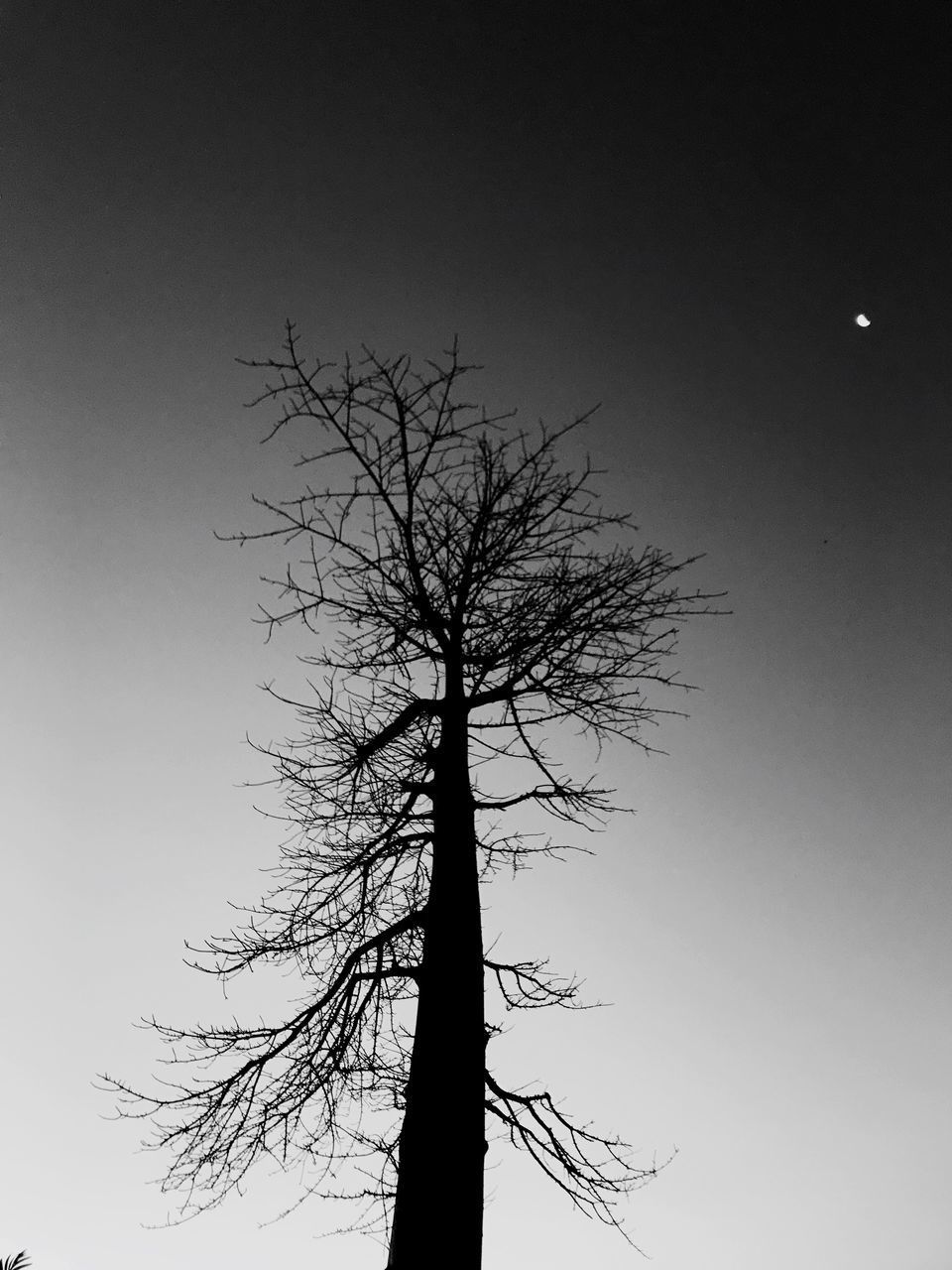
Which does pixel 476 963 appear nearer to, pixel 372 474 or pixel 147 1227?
pixel 147 1227

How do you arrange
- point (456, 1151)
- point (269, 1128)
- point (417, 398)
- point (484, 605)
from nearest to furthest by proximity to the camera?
point (456, 1151) → point (269, 1128) → point (417, 398) → point (484, 605)

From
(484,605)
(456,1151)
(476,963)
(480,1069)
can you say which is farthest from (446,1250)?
(484,605)

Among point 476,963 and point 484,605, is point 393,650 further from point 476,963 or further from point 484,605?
point 476,963

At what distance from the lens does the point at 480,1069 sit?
266cm

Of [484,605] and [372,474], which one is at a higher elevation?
[372,474]

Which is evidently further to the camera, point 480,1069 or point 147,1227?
point 147,1227

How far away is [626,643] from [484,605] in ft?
2.07

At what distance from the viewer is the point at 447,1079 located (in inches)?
102

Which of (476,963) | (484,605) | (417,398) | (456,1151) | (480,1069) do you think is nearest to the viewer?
(456,1151)

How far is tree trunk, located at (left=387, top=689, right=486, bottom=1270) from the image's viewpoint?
235 centimetres

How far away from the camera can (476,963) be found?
9.36 feet

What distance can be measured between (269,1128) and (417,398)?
2912 millimetres

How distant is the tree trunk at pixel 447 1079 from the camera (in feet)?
7.70

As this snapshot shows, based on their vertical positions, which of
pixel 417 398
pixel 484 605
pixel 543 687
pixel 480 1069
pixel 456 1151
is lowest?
pixel 456 1151
